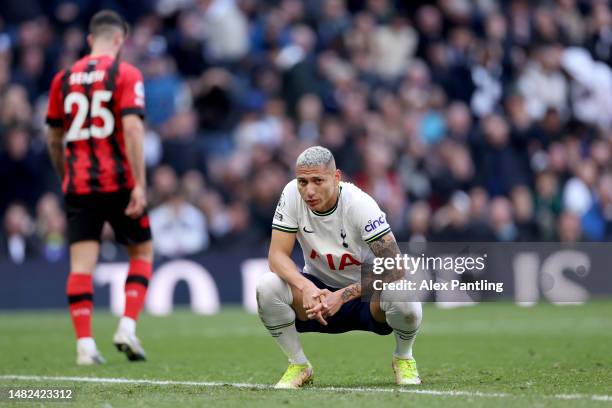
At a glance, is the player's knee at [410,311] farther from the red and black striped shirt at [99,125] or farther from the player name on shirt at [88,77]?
the player name on shirt at [88,77]

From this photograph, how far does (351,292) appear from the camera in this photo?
24.1ft

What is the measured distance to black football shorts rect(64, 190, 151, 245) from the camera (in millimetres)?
10031

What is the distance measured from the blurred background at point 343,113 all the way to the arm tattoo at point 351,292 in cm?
978

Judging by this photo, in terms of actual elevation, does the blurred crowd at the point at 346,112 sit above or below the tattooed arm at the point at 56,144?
above

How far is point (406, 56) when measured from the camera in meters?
20.6

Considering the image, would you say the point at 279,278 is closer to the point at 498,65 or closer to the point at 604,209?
the point at 604,209

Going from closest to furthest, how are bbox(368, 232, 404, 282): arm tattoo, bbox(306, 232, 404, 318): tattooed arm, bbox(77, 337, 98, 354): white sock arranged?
bbox(306, 232, 404, 318): tattooed arm, bbox(368, 232, 404, 282): arm tattoo, bbox(77, 337, 98, 354): white sock

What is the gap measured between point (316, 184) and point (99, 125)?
328cm

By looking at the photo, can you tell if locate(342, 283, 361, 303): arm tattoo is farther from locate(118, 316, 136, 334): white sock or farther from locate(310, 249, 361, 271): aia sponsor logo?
locate(118, 316, 136, 334): white sock

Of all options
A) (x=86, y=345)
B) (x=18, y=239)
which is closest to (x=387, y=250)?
(x=86, y=345)

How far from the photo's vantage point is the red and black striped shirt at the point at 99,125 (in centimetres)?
998

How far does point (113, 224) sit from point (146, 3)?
34.7ft

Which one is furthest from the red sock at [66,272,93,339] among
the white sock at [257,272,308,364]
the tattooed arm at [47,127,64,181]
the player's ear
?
the white sock at [257,272,308,364]

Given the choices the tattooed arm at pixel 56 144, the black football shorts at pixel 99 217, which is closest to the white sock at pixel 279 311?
the black football shorts at pixel 99 217
